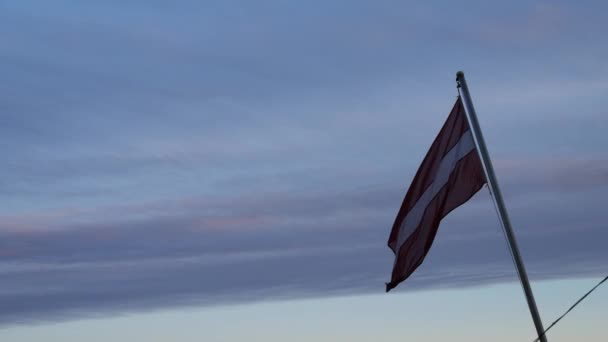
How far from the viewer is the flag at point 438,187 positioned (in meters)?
19.9

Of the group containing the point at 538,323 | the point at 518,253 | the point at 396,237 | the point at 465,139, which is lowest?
the point at 538,323

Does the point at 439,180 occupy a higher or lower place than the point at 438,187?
higher

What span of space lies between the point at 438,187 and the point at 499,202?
1.79 m

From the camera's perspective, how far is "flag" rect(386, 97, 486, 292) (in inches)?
782

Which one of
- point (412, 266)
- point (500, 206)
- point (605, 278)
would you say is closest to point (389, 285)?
point (412, 266)

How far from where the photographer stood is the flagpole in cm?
1789

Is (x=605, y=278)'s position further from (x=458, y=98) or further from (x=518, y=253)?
(x=458, y=98)

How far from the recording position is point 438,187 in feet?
66.2

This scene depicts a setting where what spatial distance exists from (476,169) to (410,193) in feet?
5.44

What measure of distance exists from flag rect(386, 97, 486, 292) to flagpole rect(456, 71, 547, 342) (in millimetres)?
327

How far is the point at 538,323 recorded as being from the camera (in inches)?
699

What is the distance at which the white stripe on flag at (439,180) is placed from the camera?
1994 cm

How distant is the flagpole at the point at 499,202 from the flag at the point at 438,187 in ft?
1.07

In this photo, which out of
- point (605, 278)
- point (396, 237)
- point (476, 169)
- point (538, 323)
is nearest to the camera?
point (605, 278)
